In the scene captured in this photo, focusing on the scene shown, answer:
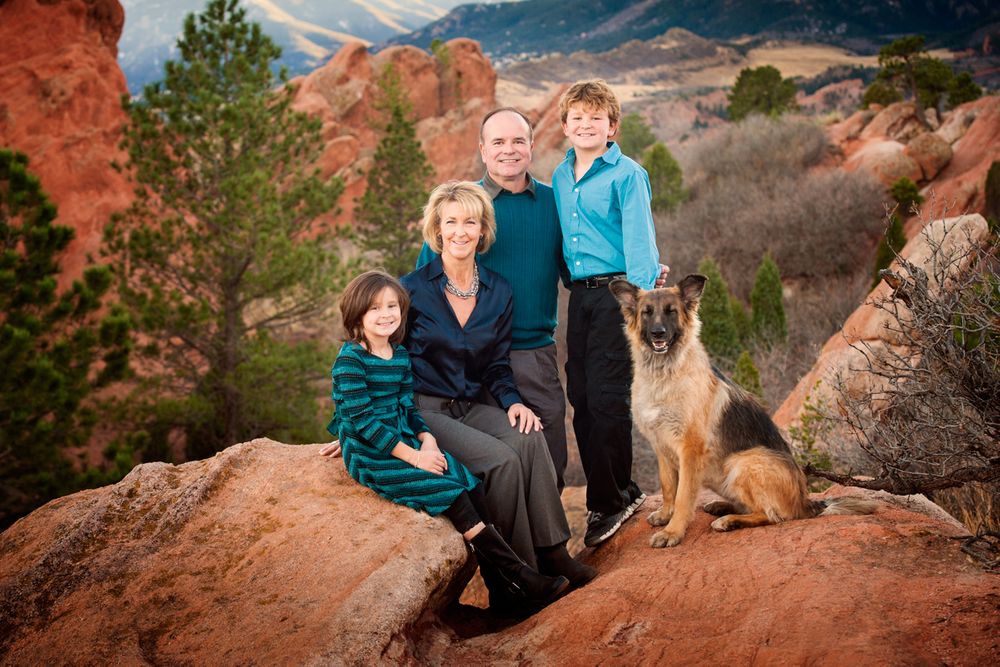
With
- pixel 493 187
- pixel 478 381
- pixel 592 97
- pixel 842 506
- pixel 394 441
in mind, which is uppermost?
pixel 592 97

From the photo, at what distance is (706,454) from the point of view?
4270mm

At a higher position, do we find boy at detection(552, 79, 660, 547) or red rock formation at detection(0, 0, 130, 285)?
red rock formation at detection(0, 0, 130, 285)

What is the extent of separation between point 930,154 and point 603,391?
23.6 m

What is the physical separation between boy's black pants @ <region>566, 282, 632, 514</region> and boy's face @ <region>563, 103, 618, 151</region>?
0.99m

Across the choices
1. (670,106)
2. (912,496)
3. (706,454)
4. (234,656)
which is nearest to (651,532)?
(706,454)

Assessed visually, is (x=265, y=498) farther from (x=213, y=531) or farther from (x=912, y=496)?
(x=912, y=496)

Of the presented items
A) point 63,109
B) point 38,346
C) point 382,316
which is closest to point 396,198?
point 63,109

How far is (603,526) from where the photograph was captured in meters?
4.91

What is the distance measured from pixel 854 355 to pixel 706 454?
16.8 ft

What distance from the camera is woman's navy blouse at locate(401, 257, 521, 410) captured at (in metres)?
4.54

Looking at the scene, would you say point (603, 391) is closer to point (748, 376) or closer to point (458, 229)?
point (458, 229)

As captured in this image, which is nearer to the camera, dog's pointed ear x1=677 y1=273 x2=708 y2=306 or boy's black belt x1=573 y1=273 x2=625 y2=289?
dog's pointed ear x1=677 y1=273 x2=708 y2=306

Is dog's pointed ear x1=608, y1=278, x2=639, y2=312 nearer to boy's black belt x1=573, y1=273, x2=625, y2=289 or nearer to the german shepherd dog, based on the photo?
the german shepherd dog

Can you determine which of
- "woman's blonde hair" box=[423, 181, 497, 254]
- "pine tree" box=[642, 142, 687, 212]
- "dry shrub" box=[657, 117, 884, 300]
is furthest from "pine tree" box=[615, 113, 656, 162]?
"woman's blonde hair" box=[423, 181, 497, 254]
